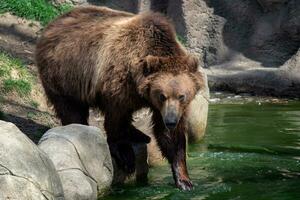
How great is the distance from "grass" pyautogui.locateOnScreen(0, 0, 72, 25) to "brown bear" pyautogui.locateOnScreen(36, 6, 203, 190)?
6089 mm

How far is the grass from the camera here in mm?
13602

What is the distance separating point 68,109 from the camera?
7605mm

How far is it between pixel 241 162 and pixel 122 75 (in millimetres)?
2143

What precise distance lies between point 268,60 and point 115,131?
8.98 m

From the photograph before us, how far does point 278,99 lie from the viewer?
13.2m

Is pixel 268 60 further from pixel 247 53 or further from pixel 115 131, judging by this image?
pixel 115 131

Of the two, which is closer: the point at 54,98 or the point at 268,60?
the point at 54,98

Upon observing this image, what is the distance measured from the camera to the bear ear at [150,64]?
642cm

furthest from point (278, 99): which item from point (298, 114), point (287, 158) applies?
point (287, 158)

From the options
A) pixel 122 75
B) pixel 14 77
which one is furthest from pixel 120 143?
pixel 14 77

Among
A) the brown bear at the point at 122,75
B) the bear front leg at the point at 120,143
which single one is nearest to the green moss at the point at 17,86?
the brown bear at the point at 122,75

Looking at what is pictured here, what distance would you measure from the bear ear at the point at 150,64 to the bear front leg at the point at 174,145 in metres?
0.58

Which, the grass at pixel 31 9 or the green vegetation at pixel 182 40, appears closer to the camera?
the grass at pixel 31 9

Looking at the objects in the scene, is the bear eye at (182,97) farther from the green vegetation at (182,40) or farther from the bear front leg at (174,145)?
the green vegetation at (182,40)
